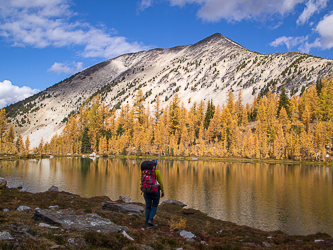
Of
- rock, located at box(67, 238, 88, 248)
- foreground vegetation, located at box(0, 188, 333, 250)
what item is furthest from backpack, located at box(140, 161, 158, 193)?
rock, located at box(67, 238, 88, 248)

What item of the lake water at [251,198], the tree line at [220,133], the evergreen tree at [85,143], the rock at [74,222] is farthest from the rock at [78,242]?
the evergreen tree at [85,143]

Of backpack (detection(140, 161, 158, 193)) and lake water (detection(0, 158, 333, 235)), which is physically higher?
backpack (detection(140, 161, 158, 193))

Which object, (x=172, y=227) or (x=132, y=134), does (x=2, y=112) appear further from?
(x=172, y=227)

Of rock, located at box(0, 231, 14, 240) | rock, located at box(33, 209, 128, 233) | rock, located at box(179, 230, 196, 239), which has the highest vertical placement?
rock, located at box(0, 231, 14, 240)

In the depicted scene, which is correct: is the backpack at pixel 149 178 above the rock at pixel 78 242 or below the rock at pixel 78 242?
above

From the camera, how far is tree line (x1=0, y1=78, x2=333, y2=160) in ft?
288

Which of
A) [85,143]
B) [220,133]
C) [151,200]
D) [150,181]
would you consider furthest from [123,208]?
[85,143]

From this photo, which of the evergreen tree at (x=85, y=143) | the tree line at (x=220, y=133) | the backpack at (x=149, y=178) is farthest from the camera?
the evergreen tree at (x=85, y=143)

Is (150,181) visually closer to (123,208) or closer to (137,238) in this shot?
(137,238)

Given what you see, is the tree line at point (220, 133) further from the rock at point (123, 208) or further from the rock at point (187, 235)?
the rock at point (187, 235)

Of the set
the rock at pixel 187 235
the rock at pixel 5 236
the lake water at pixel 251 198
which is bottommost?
the lake water at pixel 251 198

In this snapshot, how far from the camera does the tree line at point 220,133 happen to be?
288ft

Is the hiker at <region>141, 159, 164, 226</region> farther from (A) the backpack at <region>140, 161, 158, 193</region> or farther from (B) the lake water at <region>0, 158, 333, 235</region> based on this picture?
(B) the lake water at <region>0, 158, 333, 235</region>

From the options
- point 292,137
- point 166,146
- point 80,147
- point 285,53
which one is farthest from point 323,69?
point 80,147
